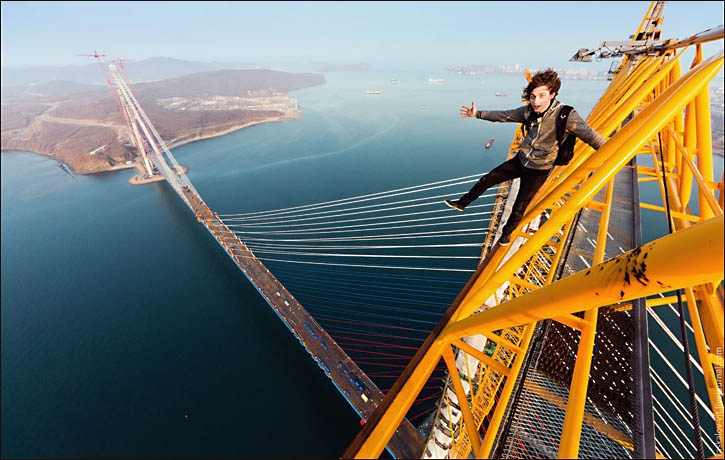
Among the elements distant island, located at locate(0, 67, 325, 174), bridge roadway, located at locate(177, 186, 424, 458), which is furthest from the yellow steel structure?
distant island, located at locate(0, 67, 325, 174)

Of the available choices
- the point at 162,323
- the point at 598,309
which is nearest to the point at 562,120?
the point at 598,309

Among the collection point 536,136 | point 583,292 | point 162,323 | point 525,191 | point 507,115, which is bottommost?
point 162,323

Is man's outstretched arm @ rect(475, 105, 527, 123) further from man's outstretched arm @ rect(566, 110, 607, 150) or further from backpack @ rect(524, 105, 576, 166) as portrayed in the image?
man's outstretched arm @ rect(566, 110, 607, 150)

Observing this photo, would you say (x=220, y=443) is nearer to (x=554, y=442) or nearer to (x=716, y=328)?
(x=554, y=442)

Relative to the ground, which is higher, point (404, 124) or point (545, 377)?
point (404, 124)

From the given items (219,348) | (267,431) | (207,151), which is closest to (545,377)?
(267,431)

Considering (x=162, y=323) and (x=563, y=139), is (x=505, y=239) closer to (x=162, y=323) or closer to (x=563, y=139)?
(x=563, y=139)
